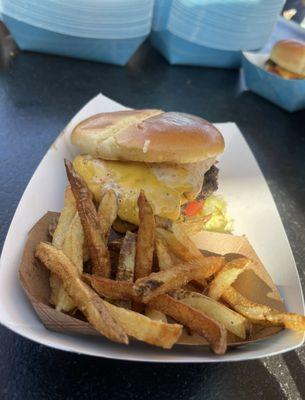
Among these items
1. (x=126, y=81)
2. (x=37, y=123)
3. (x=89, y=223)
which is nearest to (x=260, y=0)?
(x=126, y=81)

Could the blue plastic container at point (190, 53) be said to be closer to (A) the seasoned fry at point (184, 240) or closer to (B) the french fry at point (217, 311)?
(A) the seasoned fry at point (184, 240)

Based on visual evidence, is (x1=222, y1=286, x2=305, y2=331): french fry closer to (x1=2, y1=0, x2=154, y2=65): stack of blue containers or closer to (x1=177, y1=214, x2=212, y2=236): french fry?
(x1=177, y1=214, x2=212, y2=236): french fry

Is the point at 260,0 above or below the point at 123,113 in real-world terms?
above

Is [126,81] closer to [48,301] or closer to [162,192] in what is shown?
[162,192]

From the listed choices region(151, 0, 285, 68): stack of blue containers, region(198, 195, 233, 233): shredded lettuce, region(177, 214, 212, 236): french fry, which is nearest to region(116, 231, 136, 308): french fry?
region(177, 214, 212, 236): french fry

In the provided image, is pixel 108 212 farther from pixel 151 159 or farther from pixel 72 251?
pixel 151 159

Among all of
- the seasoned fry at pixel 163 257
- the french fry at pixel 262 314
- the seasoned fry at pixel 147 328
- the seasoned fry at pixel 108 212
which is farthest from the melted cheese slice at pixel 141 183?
the seasoned fry at pixel 147 328
